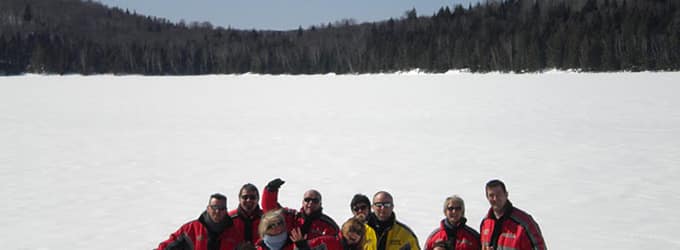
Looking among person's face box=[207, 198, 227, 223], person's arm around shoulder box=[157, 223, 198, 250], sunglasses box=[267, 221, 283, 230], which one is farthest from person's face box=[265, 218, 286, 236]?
person's arm around shoulder box=[157, 223, 198, 250]

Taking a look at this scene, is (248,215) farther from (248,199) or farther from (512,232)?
(512,232)

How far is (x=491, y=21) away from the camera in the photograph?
87.4 meters

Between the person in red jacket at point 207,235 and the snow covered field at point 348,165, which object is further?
the snow covered field at point 348,165

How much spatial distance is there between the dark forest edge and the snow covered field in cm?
4040

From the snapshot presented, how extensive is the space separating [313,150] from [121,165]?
438 centimetres

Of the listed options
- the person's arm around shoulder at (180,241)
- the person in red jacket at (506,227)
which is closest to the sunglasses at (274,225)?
the person's arm around shoulder at (180,241)

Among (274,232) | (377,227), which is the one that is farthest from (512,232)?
(274,232)

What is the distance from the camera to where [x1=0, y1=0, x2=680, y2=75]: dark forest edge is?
60531 mm

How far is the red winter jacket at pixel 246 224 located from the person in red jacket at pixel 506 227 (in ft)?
5.42

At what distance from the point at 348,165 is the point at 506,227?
7726 millimetres

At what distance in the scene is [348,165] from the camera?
11.5m

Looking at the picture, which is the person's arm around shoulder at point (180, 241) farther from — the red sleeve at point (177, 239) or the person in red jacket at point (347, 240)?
the person in red jacket at point (347, 240)

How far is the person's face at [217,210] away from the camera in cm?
396

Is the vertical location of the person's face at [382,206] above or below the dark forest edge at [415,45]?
below
